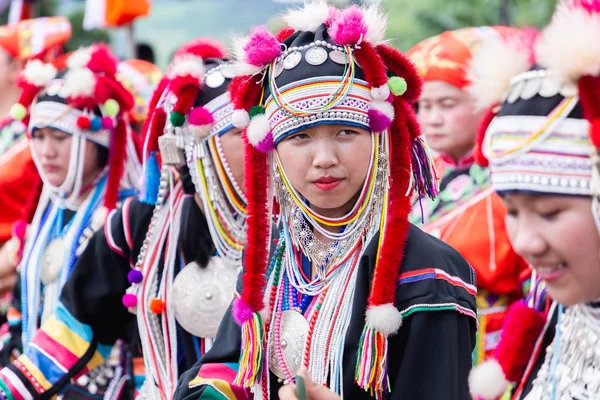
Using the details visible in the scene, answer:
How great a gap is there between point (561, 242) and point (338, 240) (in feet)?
2.84

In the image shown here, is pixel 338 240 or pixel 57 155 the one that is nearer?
pixel 338 240

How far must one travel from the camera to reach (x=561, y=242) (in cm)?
178

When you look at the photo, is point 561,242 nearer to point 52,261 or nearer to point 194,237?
point 194,237

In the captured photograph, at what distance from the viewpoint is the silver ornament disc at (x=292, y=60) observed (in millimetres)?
2502

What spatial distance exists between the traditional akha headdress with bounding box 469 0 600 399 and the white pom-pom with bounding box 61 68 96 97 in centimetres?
272

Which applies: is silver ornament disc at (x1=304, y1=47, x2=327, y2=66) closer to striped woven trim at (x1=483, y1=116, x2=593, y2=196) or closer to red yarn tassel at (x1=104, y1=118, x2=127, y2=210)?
striped woven trim at (x1=483, y1=116, x2=593, y2=196)

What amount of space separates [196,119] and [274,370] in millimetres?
1186

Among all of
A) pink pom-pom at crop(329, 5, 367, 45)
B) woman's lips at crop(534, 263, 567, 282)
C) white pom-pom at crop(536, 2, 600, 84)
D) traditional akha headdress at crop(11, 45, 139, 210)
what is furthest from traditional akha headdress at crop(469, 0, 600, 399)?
traditional akha headdress at crop(11, 45, 139, 210)

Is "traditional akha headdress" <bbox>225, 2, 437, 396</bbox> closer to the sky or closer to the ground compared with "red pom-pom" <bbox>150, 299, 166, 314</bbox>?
closer to the sky

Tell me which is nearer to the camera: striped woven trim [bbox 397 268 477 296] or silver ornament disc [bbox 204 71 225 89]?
striped woven trim [bbox 397 268 477 296]

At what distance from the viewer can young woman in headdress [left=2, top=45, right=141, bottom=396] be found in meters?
4.16

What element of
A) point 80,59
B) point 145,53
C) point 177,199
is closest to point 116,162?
point 80,59

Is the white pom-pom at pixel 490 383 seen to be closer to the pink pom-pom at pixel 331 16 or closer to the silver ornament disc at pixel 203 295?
the pink pom-pom at pixel 331 16

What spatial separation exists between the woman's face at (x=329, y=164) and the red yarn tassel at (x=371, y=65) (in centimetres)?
15
